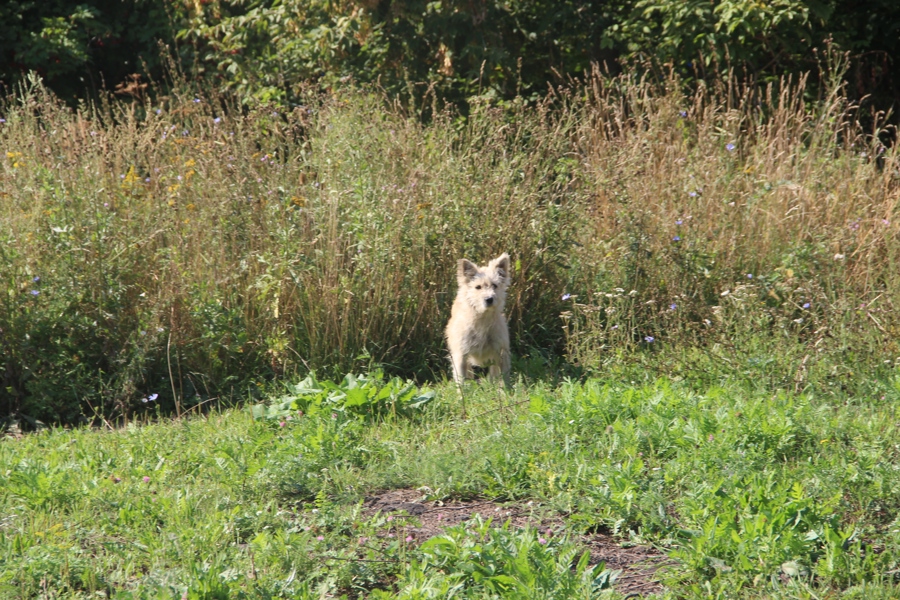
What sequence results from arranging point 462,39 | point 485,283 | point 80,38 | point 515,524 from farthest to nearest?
point 80,38 → point 462,39 → point 485,283 → point 515,524

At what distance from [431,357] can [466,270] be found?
944 millimetres

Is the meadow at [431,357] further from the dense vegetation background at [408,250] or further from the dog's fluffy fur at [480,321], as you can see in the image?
the dog's fluffy fur at [480,321]

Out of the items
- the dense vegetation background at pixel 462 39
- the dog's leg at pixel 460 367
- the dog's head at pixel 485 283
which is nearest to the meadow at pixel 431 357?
the dog's leg at pixel 460 367

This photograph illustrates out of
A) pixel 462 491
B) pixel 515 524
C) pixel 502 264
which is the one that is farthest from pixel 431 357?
pixel 515 524

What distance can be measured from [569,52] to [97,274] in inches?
328

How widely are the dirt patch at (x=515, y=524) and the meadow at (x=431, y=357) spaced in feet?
→ 0.20

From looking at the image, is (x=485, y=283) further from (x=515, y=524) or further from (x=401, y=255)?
(x=515, y=524)

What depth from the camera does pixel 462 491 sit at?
15.3ft

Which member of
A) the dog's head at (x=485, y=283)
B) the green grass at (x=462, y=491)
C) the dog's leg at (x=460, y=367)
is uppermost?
the dog's head at (x=485, y=283)

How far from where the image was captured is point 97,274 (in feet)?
21.7

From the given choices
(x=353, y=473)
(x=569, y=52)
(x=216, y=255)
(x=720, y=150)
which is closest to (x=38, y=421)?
(x=216, y=255)

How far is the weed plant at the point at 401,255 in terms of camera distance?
255 inches

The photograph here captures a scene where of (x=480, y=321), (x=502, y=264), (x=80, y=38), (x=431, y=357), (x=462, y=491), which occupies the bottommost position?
(x=431, y=357)

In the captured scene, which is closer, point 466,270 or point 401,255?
point 466,270
